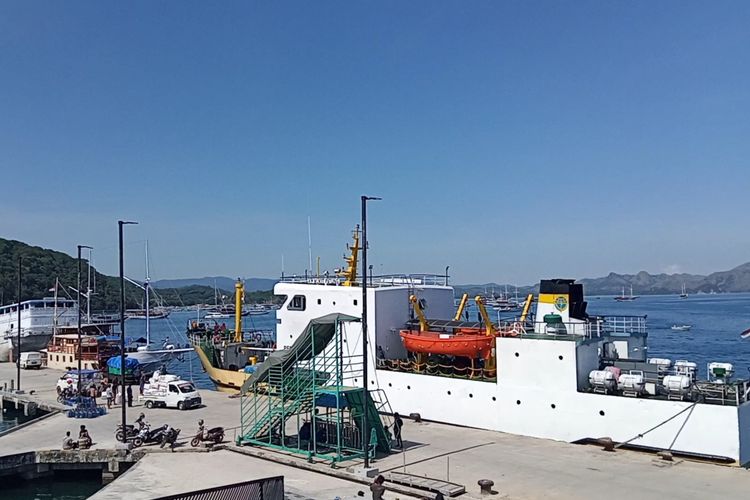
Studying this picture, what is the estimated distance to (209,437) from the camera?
2008 centimetres

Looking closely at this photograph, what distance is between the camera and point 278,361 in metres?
20.3

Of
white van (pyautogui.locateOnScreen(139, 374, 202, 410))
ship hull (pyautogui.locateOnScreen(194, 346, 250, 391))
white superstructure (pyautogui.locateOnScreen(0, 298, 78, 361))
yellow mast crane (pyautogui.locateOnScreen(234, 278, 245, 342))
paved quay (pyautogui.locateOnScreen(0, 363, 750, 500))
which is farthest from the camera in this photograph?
white superstructure (pyautogui.locateOnScreen(0, 298, 78, 361))

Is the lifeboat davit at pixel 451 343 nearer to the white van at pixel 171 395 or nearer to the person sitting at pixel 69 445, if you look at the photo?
the white van at pixel 171 395

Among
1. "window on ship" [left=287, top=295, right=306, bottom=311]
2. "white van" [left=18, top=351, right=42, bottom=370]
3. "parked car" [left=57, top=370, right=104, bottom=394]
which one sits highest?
"window on ship" [left=287, top=295, right=306, bottom=311]

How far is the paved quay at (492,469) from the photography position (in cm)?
1502

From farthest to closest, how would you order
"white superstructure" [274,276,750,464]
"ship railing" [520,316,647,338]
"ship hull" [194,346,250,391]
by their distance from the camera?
"ship hull" [194,346,250,391] < "ship railing" [520,316,647,338] < "white superstructure" [274,276,750,464]

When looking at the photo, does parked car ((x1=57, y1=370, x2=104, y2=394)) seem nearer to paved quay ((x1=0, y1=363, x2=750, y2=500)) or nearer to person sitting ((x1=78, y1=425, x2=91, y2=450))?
paved quay ((x1=0, y1=363, x2=750, y2=500))

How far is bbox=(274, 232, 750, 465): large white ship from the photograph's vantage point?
18.0 metres

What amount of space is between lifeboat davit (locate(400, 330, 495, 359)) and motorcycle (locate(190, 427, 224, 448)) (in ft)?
26.8

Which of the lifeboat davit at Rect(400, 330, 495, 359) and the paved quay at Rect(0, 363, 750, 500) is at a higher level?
the lifeboat davit at Rect(400, 330, 495, 359)

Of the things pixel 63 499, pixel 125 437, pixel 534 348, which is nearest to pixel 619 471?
pixel 534 348

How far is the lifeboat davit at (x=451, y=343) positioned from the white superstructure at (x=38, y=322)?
131 feet

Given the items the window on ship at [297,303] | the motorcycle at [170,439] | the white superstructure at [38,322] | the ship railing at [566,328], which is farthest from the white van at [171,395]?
the white superstructure at [38,322]

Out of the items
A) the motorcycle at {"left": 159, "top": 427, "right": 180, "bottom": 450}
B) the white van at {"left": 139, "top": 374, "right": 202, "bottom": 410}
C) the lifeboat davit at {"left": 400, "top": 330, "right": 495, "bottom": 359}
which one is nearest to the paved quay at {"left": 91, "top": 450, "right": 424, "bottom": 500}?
the motorcycle at {"left": 159, "top": 427, "right": 180, "bottom": 450}
